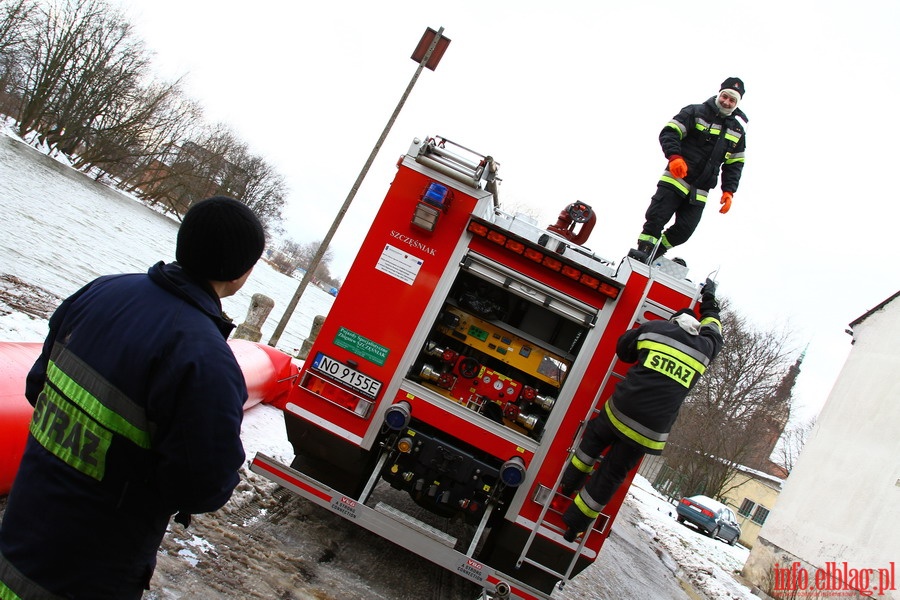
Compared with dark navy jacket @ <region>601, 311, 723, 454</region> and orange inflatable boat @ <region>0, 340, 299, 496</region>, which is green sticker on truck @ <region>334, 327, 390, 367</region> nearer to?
dark navy jacket @ <region>601, 311, 723, 454</region>

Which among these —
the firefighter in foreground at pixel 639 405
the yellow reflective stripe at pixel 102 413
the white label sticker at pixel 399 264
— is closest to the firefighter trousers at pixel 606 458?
the firefighter in foreground at pixel 639 405

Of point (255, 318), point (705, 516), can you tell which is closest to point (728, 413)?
point (705, 516)

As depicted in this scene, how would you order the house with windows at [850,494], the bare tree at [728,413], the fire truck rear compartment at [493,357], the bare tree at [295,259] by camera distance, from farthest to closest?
the bare tree at [295,259] → the bare tree at [728,413] → the house with windows at [850,494] → the fire truck rear compartment at [493,357]

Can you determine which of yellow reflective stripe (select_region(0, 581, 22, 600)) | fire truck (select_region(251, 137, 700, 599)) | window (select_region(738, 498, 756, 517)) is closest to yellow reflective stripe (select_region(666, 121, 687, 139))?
fire truck (select_region(251, 137, 700, 599))

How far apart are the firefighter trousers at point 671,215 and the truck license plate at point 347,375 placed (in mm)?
3068

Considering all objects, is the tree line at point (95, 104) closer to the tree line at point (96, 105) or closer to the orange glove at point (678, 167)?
the tree line at point (96, 105)

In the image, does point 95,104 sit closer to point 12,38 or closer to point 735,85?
point 12,38

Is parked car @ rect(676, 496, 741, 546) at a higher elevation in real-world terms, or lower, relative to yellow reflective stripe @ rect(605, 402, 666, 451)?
lower

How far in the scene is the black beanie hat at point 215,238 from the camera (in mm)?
1835

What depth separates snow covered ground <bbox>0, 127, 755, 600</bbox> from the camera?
12.2 feet

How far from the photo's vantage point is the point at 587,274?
458 cm

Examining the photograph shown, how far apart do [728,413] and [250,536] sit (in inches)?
1412

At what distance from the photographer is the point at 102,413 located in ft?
5.53

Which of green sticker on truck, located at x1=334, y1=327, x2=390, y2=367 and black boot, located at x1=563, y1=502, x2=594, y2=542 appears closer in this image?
black boot, located at x1=563, y1=502, x2=594, y2=542
